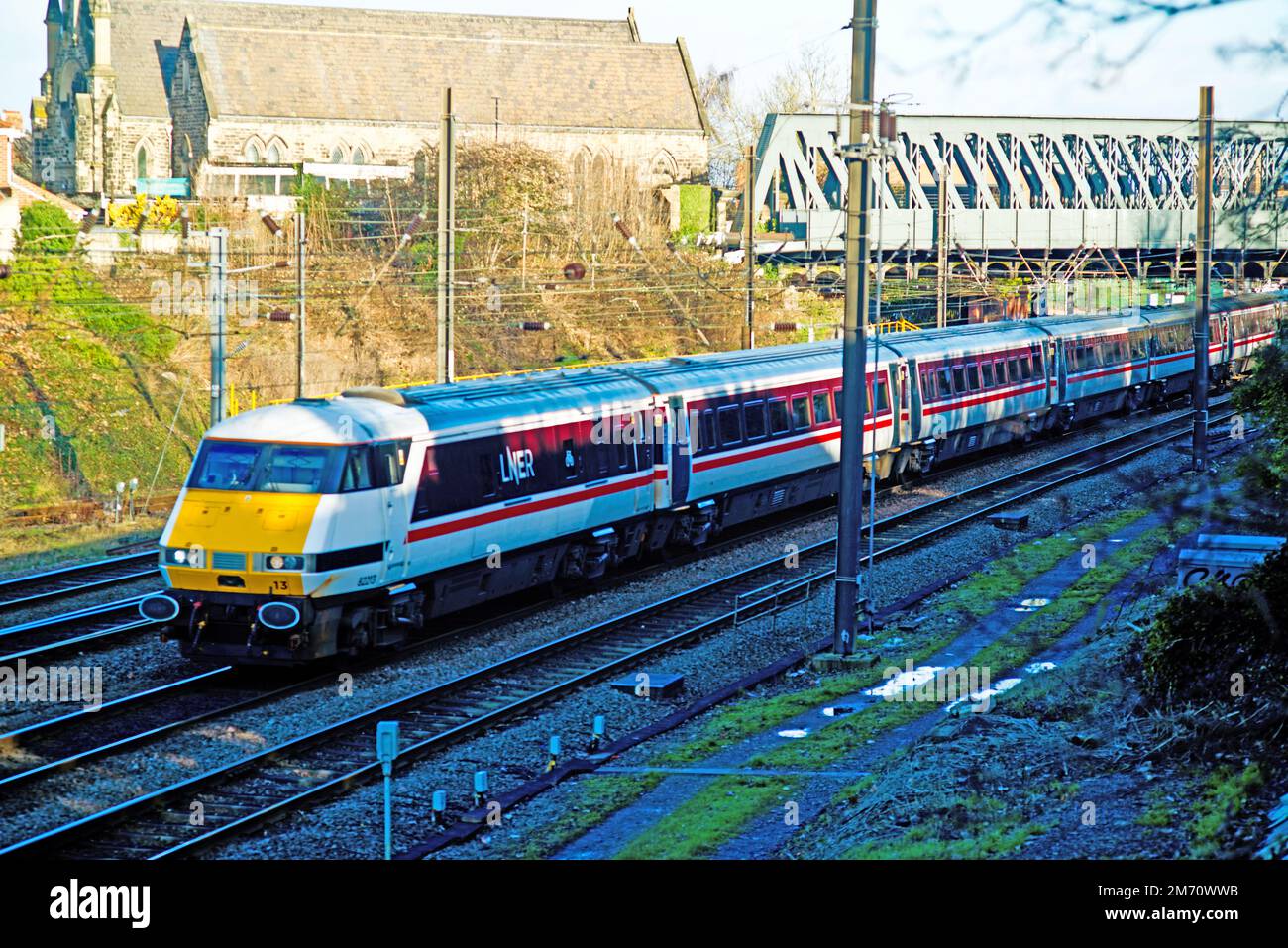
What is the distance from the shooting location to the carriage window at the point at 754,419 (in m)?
25.5

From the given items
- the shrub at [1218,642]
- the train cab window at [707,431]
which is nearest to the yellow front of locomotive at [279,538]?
the train cab window at [707,431]

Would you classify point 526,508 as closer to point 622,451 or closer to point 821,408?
point 622,451

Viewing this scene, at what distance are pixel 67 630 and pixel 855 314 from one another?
34.1ft

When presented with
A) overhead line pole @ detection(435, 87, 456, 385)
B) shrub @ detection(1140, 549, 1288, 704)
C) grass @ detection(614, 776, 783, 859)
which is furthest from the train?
shrub @ detection(1140, 549, 1288, 704)

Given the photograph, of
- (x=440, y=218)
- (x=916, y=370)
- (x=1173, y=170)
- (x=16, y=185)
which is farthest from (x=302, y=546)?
(x=1173, y=170)

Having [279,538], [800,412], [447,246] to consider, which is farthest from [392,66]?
[279,538]

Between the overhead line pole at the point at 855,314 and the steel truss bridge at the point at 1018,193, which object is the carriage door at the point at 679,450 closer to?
the overhead line pole at the point at 855,314

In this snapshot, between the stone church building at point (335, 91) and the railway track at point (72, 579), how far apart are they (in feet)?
136

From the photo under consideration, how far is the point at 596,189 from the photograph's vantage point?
211ft

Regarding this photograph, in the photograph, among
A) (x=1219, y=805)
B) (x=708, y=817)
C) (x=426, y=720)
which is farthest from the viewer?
(x=426, y=720)

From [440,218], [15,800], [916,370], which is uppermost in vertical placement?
[440,218]

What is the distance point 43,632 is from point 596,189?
47.4 m

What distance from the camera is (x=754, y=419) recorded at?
25719mm
